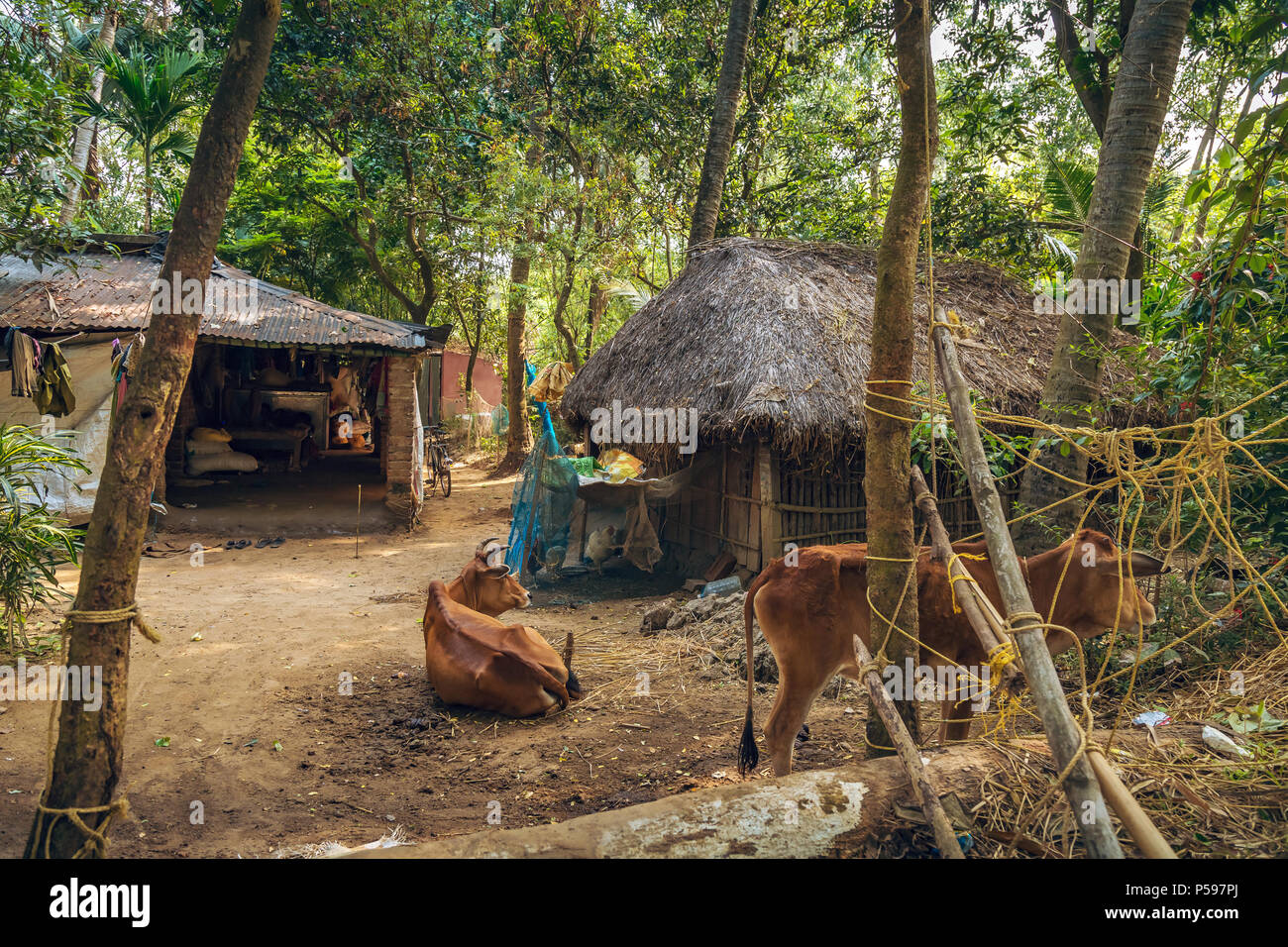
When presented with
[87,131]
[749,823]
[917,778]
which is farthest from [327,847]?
[87,131]

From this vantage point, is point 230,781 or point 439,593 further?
point 439,593

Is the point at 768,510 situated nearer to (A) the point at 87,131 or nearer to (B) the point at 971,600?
(B) the point at 971,600

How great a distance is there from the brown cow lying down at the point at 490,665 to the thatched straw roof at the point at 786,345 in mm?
3386

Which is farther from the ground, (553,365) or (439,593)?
(553,365)

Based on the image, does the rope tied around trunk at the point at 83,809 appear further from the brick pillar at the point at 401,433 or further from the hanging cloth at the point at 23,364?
the brick pillar at the point at 401,433

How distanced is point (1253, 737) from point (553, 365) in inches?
543

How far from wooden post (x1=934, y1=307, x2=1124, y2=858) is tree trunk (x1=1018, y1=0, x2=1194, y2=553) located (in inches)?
122

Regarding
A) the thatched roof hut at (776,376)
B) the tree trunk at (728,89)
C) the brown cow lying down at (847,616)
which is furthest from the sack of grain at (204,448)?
the brown cow lying down at (847,616)

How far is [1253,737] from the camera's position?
134 inches

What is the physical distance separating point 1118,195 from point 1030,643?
4.72 m

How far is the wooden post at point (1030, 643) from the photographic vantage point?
227 cm

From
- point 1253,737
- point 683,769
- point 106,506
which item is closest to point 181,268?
point 106,506

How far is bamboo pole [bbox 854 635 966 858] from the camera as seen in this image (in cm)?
242
